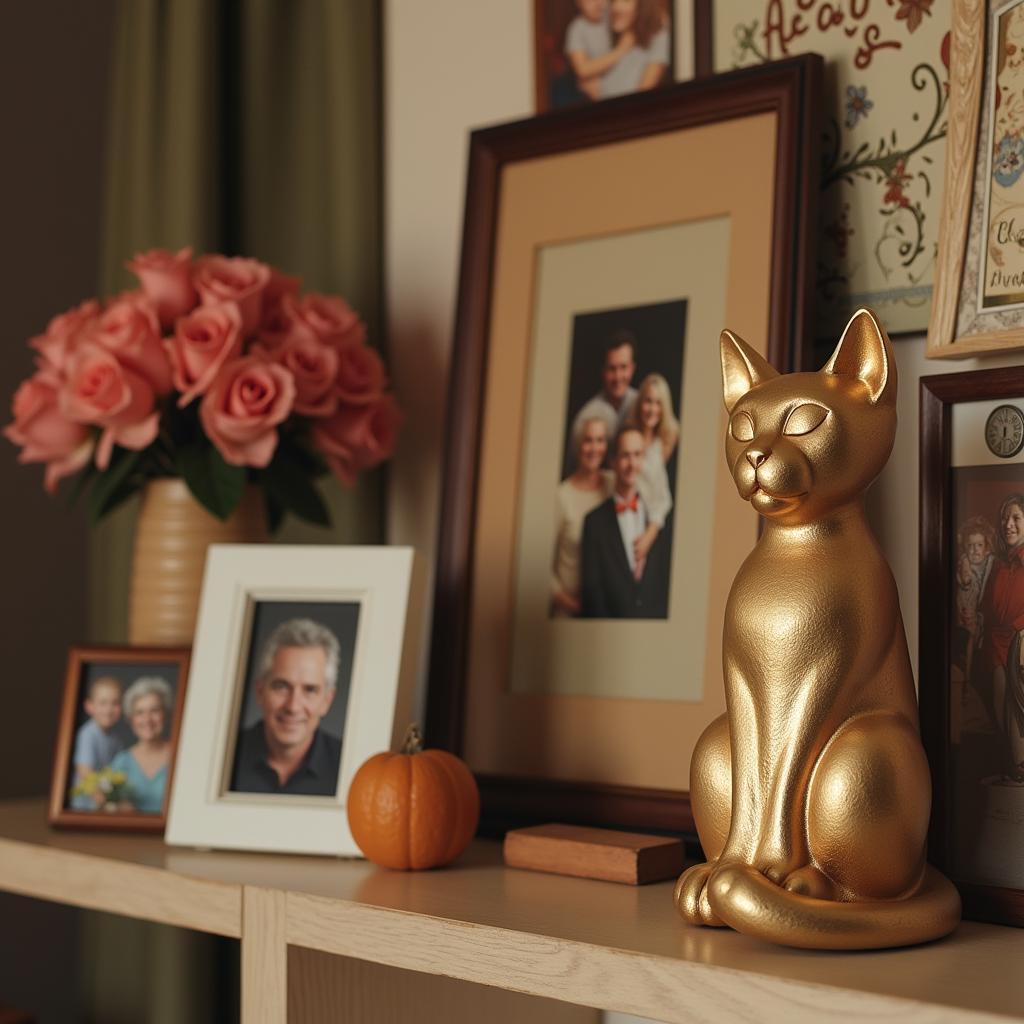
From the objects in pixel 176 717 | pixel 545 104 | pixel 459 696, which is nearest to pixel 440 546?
pixel 459 696

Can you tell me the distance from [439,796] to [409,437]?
49cm

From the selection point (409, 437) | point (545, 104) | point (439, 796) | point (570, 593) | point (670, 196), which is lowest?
point (439, 796)

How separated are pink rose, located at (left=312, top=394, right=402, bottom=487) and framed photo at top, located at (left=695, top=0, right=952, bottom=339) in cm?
41

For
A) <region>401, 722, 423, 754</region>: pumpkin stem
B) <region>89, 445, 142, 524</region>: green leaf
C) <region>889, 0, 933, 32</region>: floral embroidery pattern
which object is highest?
<region>889, 0, 933, 32</region>: floral embroidery pattern

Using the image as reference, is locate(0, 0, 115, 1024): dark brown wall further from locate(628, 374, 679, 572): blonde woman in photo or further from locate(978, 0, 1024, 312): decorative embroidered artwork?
locate(978, 0, 1024, 312): decorative embroidered artwork

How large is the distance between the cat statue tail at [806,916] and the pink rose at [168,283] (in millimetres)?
698

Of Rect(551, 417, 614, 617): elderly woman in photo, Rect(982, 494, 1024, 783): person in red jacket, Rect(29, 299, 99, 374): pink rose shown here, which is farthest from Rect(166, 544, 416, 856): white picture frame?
Rect(982, 494, 1024, 783): person in red jacket

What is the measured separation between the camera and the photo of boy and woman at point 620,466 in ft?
3.38

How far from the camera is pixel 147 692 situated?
114 centimetres

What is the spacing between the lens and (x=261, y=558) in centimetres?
110

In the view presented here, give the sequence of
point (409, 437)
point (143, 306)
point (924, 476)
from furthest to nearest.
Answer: point (409, 437) < point (143, 306) < point (924, 476)

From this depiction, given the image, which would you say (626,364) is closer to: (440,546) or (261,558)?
(440,546)

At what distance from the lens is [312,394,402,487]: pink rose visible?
3.89 ft

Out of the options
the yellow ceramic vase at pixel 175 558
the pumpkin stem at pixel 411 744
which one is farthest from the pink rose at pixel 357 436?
the pumpkin stem at pixel 411 744
